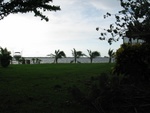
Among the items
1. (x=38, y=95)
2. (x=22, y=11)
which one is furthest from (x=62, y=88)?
(x=22, y=11)

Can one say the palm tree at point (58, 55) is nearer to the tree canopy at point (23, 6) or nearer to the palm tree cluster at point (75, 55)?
the palm tree cluster at point (75, 55)

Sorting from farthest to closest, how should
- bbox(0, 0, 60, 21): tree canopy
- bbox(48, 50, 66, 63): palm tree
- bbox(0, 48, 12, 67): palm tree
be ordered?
bbox(48, 50, 66, 63): palm tree, bbox(0, 48, 12, 67): palm tree, bbox(0, 0, 60, 21): tree canopy

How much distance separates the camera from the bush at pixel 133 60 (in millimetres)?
9757

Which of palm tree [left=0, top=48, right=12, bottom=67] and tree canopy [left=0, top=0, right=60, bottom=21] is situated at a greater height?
tree canopy [left=0, top=0, right=60, bottom=21]

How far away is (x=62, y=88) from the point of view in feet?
32.1

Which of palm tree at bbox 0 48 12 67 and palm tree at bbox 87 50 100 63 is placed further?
palm tree at bbox 87 50 100 63

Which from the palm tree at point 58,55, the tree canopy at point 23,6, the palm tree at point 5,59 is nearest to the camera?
the tree canopy at point 23,6

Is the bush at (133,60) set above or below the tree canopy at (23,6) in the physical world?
below

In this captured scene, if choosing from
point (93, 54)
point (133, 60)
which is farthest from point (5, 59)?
point (93, 54)

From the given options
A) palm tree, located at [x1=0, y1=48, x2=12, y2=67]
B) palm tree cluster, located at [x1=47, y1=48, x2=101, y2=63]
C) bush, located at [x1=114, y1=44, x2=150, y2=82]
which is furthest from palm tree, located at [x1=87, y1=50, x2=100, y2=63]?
bush, located at [x1=114, y1=44, x2=150, y2=82]

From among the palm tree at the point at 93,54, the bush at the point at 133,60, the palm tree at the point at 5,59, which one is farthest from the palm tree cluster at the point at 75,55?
the bush at the point at 133,60

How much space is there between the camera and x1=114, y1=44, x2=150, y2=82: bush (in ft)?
32.0

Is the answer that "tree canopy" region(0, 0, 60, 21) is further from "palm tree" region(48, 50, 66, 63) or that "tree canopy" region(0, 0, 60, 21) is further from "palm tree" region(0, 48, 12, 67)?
"palm tree" region(48, 50, 66, 63)

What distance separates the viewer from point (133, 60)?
10414mm
